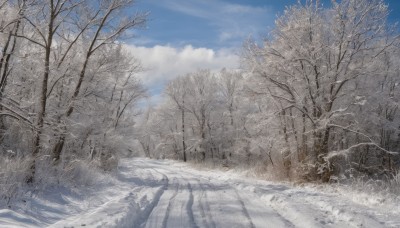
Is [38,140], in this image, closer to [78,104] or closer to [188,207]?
[78,104]

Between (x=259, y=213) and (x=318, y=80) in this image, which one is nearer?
(x=259, y=213)

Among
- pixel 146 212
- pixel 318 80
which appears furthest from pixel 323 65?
pixel 146 212

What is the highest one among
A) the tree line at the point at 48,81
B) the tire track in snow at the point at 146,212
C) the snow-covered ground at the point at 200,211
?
the tree line at the point at 48,81

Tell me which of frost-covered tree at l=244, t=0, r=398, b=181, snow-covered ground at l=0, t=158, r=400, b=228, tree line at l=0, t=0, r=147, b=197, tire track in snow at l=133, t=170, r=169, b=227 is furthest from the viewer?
frost-covered tree at l=244, t=0, r=398, b=181

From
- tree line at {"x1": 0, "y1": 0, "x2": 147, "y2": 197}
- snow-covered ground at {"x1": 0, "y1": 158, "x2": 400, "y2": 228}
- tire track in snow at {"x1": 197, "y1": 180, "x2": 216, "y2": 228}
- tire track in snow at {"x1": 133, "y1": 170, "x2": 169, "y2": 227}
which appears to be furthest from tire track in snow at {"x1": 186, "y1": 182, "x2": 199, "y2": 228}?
tree line at {"x1": 0, "y1": 0, "x2": 147, "y2": 197}

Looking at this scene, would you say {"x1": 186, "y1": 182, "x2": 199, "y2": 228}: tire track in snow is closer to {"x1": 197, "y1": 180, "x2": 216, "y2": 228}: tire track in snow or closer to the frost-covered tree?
{"x1": 197, "y1": 180, "x2": 216, "y2": 228}: tire track in snow

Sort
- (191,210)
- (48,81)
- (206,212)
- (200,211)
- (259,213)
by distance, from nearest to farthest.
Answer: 1. (259,213)
2. (206,212)
3. (200,211)
4. (191,210)
5. (48,81)

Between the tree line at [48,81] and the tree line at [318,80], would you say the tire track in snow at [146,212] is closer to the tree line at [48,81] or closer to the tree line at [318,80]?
the tree line at [48,81]

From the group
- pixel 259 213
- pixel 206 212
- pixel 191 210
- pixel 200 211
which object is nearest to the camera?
pixel 259 213

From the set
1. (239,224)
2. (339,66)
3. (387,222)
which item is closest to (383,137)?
(339,66)

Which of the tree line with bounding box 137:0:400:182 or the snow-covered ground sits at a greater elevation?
the tree line with bounding box 137:0:400:182

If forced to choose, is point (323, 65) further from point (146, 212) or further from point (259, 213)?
point (146, 212)

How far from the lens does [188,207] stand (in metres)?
9.90

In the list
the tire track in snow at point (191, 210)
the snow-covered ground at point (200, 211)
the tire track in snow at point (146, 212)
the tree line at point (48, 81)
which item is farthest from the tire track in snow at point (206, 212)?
the tree line at point (48, 81)
